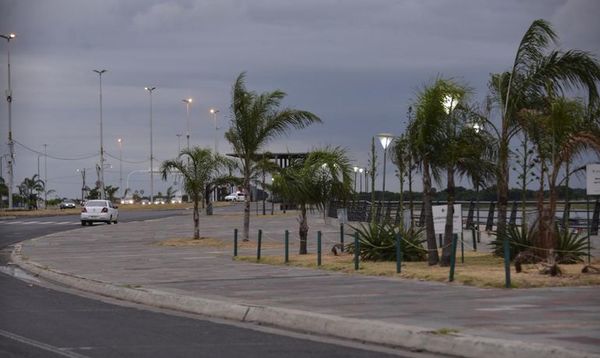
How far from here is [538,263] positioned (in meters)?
17.9

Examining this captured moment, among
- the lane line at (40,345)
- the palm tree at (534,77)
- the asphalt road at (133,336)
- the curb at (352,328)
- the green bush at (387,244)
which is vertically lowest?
the asphalt road at (133,336)

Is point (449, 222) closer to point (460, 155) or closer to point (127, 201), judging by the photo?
point (460, 155)

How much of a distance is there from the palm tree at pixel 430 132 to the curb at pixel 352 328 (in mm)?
6381

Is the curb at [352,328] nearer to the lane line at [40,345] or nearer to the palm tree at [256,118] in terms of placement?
the lane line at [40,345]

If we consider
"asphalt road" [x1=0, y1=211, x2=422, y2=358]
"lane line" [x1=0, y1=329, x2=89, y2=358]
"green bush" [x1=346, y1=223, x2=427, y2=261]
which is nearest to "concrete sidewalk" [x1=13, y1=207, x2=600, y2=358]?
"asphalt road" [x1=0, y1=211, x2=422, y2=358]

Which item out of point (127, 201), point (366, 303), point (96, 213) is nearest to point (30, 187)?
point (127, 201)

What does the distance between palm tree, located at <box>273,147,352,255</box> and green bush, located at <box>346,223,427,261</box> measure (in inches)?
97.8

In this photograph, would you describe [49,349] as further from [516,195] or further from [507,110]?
[516,195]

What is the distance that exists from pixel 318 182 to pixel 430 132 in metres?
5.65

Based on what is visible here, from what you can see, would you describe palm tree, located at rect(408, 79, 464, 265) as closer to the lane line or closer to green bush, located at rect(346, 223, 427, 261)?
green bush, located at rect(346, 223, 427, 261)

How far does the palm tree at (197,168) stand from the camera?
31641mm

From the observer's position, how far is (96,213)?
170 feet

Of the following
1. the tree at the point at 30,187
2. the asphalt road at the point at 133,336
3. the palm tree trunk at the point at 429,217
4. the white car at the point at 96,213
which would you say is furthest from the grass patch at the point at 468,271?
the tree at the point at 30,187

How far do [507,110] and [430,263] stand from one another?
3925 mm
